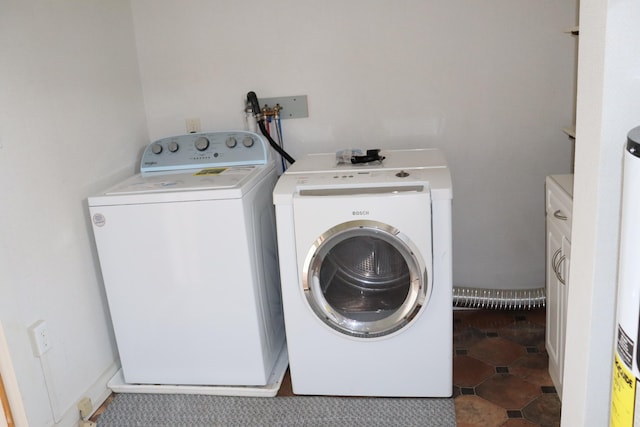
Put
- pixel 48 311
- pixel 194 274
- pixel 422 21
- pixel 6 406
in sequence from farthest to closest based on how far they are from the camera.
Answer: pixel 422 21 → pixel 194 274 → pixel 48 311 → pixel 6 406

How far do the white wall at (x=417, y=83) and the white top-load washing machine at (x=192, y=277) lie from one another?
569 mm

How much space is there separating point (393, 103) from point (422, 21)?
0.40 m

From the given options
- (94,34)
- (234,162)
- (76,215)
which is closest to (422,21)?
(234,162)

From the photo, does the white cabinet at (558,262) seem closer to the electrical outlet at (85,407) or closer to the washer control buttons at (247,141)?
the washer control buttons at (247,141)

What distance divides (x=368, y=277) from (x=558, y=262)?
2.24 ft

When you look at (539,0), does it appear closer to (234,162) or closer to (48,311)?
(234,162)

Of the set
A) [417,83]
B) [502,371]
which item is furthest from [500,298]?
[417,83]

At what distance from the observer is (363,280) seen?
225 cm

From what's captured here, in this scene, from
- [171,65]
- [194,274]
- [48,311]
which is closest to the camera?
[48,311]

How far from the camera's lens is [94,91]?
2502 millimetres

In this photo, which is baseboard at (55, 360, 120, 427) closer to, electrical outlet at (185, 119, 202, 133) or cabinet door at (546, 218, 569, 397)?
electrical outlet at (185, 119, 202, 133)

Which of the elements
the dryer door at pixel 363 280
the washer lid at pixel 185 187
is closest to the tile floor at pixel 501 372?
the dryer door at pixel 363 280

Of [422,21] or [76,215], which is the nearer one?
[76,215]

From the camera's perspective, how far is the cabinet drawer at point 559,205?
1.85 m
